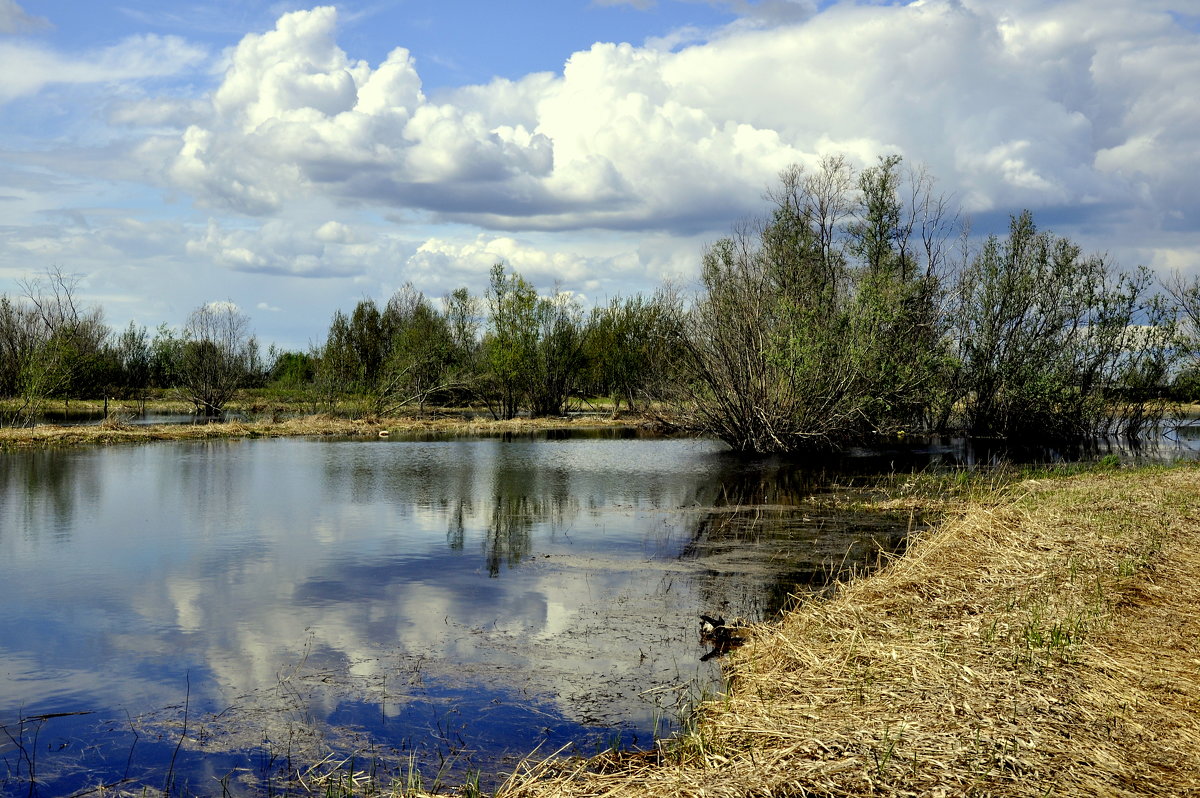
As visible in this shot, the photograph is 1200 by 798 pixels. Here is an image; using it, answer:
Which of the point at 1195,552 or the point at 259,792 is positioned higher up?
the point at 1195,552

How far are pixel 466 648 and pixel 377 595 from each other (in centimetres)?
303

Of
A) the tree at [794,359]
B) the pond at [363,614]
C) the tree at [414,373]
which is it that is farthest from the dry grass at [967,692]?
the tree at [414,373]

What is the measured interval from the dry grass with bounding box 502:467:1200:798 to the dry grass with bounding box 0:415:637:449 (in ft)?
114

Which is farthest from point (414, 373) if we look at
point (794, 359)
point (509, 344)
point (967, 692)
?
point (967, 692)

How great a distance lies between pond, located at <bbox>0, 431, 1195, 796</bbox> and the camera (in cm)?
773

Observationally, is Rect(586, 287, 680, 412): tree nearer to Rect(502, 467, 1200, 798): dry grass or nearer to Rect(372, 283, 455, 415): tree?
Rect(372, 283, 455, 415): tree

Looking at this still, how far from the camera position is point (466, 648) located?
10406mm

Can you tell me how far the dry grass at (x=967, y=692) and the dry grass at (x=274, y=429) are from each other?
34.6 m

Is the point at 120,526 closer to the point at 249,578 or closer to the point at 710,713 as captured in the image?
the point at 249,578

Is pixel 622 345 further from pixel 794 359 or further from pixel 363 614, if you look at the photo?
pixel 363 614

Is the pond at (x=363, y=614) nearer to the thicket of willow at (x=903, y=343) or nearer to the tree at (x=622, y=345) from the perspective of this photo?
the thicket of willow at (x=903, y=343)

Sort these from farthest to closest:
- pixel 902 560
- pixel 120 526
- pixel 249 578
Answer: pixel 120 526
pixel 249 578
pixel 902 560

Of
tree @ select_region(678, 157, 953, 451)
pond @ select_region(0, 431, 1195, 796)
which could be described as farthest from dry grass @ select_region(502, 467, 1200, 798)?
tree @ select_region(678, 157, 953, 451)

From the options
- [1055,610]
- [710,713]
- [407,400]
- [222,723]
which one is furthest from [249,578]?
[407,400]
